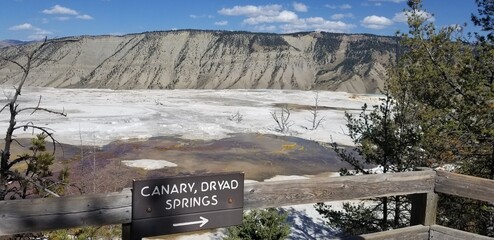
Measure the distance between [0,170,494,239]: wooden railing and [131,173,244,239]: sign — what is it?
8cm

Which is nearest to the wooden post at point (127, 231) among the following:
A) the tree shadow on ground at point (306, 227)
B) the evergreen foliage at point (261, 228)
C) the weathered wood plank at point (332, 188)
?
the weathered wood plank at point (332, 188)

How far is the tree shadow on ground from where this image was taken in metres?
13.6

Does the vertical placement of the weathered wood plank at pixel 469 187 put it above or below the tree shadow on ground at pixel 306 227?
above

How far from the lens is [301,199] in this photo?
127 inches

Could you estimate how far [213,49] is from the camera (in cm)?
13125

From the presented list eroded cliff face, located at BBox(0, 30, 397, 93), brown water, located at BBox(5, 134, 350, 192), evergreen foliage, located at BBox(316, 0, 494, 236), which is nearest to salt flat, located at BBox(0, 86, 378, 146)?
brown water, located at BBox(5, 134, 350, 192)

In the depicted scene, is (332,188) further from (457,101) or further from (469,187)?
(457,101)

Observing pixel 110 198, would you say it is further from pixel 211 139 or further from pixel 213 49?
pixel 213 49

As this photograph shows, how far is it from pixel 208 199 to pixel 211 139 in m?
27.6

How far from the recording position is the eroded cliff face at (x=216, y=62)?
A: 112 m

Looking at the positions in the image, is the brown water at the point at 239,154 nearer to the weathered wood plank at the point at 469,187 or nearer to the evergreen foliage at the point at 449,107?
the evergreen foliage at the point at 449,107

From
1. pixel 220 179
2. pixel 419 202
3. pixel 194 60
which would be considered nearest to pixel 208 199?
pixel 220 179

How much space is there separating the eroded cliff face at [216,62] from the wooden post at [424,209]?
105478 millimetres

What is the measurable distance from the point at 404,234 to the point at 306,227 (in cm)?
1115
